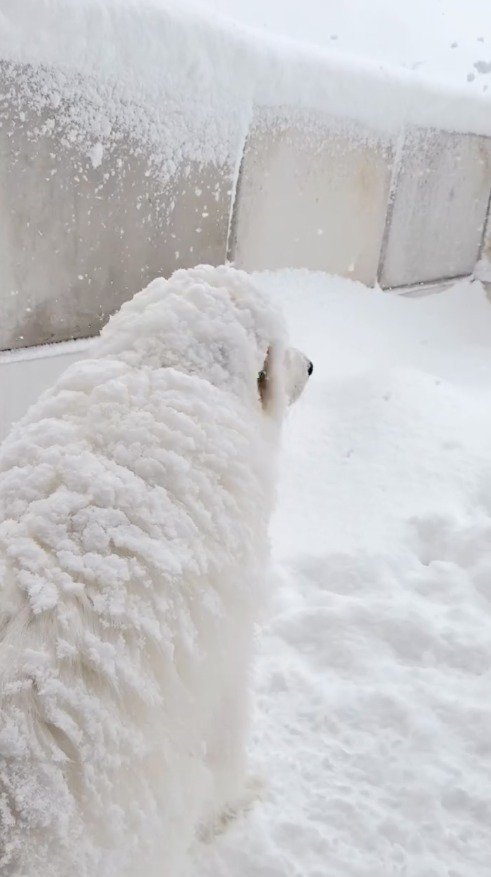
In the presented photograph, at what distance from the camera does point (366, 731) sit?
99.0 inches

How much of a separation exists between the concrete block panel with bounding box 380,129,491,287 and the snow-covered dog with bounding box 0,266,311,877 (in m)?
4.41

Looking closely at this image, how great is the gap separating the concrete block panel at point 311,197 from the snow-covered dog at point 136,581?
2836 millimetres

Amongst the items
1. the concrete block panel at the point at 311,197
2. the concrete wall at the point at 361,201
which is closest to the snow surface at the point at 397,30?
the concrete wall at the point at 361,201

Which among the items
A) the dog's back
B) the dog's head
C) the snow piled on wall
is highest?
the snow piled on wall

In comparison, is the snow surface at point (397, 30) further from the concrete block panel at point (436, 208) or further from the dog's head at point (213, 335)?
the dog's head at point (213, 335)

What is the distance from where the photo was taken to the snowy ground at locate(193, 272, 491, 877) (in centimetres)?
215

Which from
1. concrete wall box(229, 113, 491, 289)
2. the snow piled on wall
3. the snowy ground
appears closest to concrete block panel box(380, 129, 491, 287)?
concrete wall box(229, 113, 491, 289)

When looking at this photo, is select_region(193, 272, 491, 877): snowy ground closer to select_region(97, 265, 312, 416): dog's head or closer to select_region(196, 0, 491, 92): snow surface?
select_region(97, 265, 312, 416): dog's head

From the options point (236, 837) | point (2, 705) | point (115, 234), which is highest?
point (115, 234)

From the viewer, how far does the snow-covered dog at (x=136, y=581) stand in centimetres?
122

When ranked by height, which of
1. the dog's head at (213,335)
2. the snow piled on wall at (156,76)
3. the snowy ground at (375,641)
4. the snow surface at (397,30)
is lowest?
the snowy ground at (375,641)

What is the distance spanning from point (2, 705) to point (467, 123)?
6.54m

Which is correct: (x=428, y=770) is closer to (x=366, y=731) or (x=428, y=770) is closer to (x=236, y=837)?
(x=366, y=731)

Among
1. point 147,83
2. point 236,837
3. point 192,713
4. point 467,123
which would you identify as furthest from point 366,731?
point 467,123
